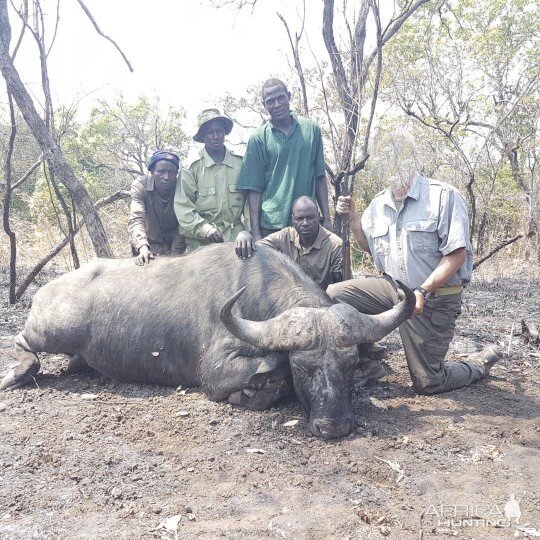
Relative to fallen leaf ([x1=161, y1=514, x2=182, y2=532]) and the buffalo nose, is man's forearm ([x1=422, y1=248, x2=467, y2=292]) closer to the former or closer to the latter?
the buffalo nose

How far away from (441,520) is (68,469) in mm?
2327

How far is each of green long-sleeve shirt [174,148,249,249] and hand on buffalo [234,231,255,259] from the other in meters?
0.93

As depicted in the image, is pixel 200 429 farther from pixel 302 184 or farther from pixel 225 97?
pixel 225 97

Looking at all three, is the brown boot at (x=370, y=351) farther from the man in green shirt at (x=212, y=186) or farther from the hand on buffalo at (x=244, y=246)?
the man in green shirt at (x=212, y=186)

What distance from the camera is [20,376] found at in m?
5.42

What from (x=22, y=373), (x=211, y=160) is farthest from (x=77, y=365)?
(x=211, y=160)

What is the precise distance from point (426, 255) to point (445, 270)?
274mm

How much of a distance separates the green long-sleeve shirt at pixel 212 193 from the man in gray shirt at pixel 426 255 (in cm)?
170

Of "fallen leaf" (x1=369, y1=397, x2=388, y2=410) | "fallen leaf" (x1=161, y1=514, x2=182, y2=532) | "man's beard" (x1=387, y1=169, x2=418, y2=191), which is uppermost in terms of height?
"man's beard" (x1=387, y1=169, x2=418, y2=191)

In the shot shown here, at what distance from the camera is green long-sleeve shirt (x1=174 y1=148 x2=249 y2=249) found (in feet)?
20.4

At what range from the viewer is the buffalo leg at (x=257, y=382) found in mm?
4578

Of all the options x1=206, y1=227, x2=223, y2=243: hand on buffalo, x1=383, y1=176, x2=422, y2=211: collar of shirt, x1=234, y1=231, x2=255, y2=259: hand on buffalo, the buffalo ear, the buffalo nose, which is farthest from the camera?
x1=206, y1=227, x2=223, y2=243: hand on buffalo

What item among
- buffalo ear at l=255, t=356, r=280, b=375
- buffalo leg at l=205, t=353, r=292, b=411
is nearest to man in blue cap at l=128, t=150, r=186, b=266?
buffalo leg at l=205, t=353, r=292, b=411

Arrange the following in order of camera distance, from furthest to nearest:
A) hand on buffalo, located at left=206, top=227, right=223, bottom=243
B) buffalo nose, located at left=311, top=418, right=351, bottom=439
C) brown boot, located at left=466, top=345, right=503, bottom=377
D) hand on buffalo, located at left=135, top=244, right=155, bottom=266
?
hand on buffalo, located at left=206, top=227, right=223, bottom=243, hand on buffalo, located at left=135, top=244, right=155, bottom=266, brown boot, located at left=466, top=345, right=503, bottom=377, buffalo nose, located at left=311, top=418, right=351, bottom=439
